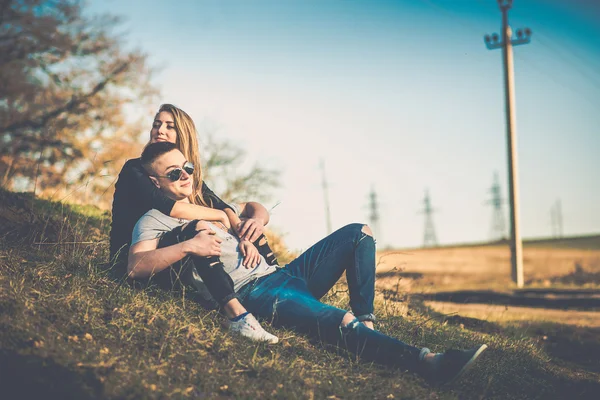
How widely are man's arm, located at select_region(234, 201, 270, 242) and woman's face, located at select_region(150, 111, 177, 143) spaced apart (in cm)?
88

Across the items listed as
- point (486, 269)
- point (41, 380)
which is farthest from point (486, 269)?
point (41, 380)

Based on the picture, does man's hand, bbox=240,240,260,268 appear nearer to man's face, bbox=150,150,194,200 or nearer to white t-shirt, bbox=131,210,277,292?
white t-shirt, bbox=131,210,277,292

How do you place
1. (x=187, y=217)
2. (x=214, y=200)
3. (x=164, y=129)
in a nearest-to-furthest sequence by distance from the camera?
(x=187, y=217) < (x=164, y=129) < (x=214, y=200)

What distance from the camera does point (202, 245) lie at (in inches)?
145

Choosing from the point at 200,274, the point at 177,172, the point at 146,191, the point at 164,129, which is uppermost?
the point at 164,129

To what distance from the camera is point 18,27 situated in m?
15.3

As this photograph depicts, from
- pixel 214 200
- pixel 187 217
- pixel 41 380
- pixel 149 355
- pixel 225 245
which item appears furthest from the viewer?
pixel 214 200

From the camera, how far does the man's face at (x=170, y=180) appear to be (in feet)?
14.2

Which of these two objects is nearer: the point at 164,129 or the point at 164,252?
the point at 164,252

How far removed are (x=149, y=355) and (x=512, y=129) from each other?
54.5 feet

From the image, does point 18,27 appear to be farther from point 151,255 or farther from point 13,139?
point 151,255

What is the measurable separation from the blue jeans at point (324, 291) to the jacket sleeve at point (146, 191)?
886 millimetres

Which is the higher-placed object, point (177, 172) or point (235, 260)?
point (177, 172)

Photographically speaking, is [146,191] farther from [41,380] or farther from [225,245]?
[41,380]
